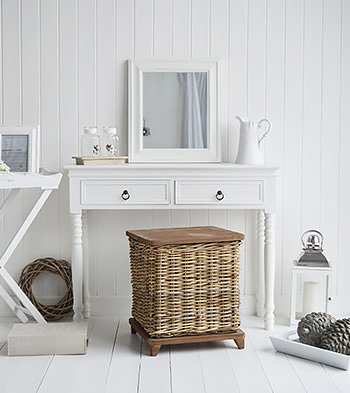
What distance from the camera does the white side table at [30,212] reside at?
10.5 ft

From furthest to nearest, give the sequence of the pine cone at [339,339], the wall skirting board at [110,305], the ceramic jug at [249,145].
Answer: the wall skirting board at [110,305] → the ceramic jug at [249,145] → the pine cone at [339,339]

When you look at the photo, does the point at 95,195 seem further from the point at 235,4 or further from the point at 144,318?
the point at 235,4

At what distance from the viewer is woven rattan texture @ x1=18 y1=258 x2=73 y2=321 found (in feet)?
12.2

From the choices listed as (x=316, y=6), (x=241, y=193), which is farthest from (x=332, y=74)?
(x=241, y=193)

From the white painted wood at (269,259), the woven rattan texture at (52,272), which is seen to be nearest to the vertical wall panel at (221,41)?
the white painted wood at (269,259)

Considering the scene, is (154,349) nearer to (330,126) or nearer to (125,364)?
(125,364)

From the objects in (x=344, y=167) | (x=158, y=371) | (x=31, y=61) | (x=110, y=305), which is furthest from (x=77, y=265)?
(x=344, y=167)

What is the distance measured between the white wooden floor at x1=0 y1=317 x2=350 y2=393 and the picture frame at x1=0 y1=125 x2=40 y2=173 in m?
0.97

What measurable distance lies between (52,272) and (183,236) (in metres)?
1.05

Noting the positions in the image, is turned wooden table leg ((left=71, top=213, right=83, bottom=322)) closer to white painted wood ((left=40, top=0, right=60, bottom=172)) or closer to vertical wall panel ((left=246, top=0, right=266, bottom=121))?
white painted wood ((left=40, top=0, right=60, bottom=172))

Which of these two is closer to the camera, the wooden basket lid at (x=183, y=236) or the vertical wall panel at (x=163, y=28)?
the wooden basket lid at (x=183, y=236)

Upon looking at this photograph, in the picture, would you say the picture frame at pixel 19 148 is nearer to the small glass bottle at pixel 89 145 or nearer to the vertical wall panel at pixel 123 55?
the small glass bottle at pixel 89 145

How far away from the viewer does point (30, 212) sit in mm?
3324

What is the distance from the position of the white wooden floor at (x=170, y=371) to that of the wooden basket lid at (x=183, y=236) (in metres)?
0.54
